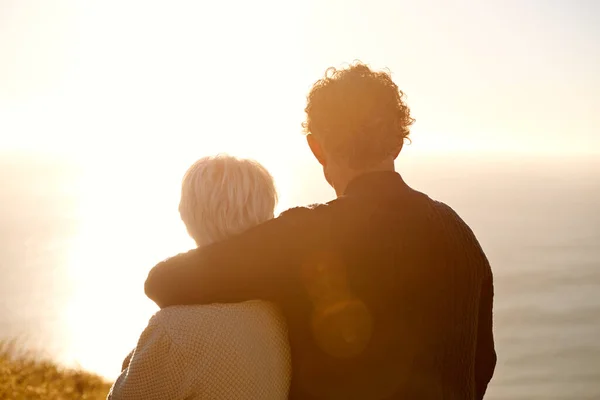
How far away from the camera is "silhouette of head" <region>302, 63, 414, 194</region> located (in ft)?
7.74

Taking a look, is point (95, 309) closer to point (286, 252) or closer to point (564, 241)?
point (286, 252)

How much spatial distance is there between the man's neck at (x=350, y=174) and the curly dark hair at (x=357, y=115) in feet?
0.07

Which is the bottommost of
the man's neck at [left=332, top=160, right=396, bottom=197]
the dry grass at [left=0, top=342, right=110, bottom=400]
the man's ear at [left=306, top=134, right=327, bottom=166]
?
the dry grass at [left=0, top=342, right=110, bottom=400]

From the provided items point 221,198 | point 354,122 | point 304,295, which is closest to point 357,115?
point 354,122

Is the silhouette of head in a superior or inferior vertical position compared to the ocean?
superior

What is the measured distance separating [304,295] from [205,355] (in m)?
0.40

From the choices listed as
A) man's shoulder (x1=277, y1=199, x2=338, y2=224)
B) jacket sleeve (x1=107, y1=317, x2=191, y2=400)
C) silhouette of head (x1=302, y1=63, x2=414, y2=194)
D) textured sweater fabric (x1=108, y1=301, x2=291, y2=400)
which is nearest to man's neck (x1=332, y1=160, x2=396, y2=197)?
silhouette of head (x1=302, y1=63, x2=414, y2=194)

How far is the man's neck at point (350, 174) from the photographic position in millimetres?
2340

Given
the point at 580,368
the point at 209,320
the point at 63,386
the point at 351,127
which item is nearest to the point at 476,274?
the point at 351,127

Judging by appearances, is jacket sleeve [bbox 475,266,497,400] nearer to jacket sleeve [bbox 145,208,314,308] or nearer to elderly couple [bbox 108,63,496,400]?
elderly couple [bbox 108,63,496,400]

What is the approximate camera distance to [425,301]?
2.20 meters

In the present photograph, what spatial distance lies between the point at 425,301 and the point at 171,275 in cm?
88

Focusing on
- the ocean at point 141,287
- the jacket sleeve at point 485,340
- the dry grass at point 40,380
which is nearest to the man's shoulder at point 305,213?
the ocean at point 141,287

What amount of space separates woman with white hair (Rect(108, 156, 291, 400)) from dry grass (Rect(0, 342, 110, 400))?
4619 millimetres
